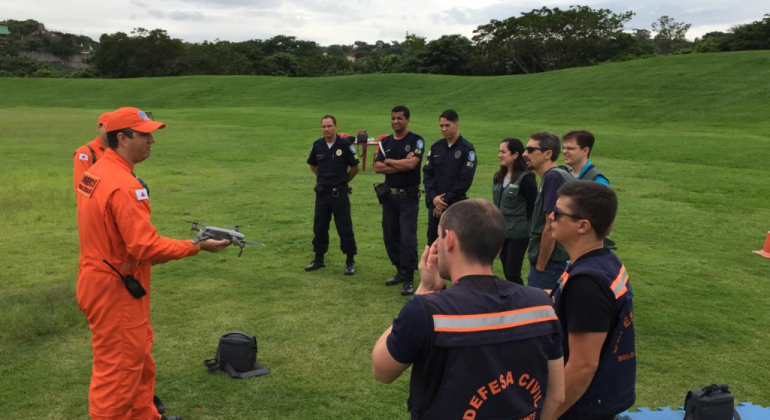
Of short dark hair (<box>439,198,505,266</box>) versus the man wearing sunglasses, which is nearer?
short dark hair (<box>439,198,505,266</box>)

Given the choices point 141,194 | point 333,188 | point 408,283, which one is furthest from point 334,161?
point 141,194

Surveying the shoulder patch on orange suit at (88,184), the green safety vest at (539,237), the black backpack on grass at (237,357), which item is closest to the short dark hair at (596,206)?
the green safety vest at (539,237)

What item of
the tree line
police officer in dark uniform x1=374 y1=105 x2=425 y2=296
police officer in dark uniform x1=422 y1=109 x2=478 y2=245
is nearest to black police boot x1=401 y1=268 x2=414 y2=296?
police officer in dark uniform x1=374 y1=105 x2=425 y2=296

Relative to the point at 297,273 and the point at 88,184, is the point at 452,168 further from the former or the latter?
the point at 88,184

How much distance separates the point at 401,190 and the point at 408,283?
1318 mm

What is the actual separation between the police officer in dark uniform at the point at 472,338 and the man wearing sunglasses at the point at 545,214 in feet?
8.88

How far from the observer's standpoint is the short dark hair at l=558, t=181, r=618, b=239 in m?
2.95

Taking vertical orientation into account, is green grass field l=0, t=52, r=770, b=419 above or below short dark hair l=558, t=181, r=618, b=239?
below

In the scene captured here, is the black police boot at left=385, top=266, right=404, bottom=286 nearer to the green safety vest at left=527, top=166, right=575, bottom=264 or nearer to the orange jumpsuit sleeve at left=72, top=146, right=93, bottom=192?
the green safety vest at left=527, top=166, right=575, bottom=264

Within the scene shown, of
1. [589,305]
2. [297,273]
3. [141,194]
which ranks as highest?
[141,194]

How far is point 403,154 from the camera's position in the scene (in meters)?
8.16

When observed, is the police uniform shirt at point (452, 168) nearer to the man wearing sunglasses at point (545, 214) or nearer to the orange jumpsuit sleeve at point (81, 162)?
the man wearing sunglasses at point (545, 214)

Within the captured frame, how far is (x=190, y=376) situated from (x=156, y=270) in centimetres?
354

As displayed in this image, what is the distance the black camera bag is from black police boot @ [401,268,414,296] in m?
4.47
